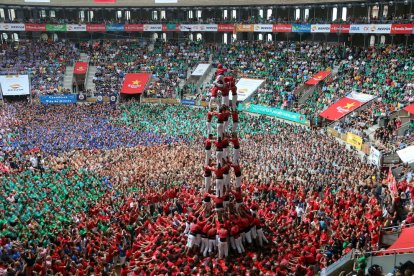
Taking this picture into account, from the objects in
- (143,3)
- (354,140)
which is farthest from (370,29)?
(143,3)

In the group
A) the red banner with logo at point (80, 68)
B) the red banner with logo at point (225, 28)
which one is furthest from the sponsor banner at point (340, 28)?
the red banner with logo at point (80, 68)

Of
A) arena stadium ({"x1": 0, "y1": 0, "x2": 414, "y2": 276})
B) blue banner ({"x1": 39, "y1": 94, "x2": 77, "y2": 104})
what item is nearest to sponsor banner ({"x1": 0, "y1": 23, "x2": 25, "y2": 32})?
arena stadium ({"x1": 0, "y1": 0, "x2": 414, "y2": 276})

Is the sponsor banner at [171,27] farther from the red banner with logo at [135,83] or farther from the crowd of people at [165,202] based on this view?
the crowd of people at [165,202]

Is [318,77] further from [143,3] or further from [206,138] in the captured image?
[143,3]

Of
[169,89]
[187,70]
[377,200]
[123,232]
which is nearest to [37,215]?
[123,232]

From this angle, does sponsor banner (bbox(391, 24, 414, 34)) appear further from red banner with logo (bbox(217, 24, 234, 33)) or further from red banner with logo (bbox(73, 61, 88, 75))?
red banner with logo (bbox(73, 61, 88, 75))
